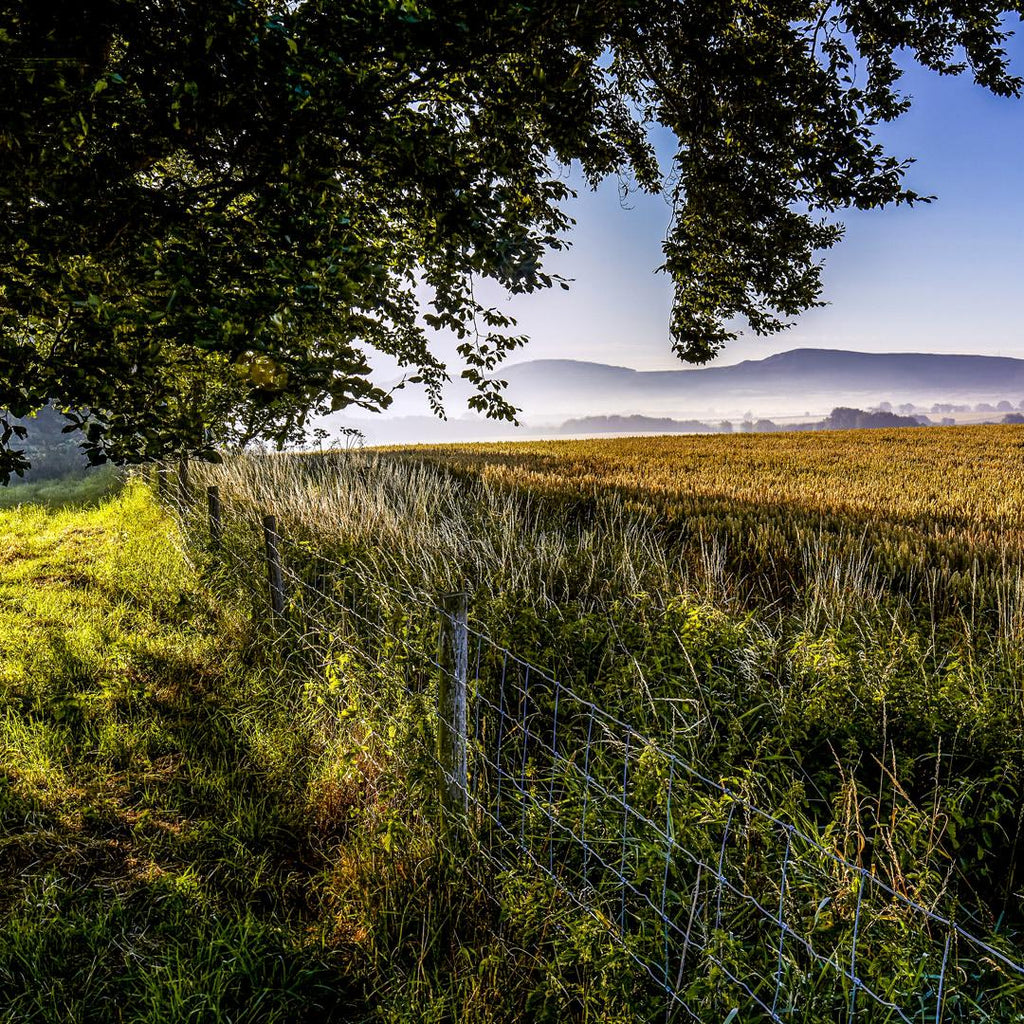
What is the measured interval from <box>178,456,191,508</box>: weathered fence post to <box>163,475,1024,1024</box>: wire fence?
7.28 m

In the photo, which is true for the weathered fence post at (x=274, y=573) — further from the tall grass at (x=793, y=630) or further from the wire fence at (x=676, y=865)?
the wire fence at (x=676, y=865)

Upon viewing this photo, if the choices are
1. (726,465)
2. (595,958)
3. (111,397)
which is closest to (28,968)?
(595,958)

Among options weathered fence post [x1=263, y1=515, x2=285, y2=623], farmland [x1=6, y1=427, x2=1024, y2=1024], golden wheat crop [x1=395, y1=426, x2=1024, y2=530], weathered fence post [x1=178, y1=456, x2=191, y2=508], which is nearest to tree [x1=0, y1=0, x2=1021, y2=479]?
weathered fence post [x1=263, y1=515, x2=285, y2=623]

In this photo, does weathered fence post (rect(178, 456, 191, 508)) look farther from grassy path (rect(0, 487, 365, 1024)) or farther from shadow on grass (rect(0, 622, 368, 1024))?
shadow on grass (rect(0, 622, 368, 1024))

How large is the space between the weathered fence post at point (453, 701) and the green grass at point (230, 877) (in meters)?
0.27

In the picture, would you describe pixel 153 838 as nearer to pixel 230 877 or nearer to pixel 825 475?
pixel 230 877

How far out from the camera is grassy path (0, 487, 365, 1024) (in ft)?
7.17

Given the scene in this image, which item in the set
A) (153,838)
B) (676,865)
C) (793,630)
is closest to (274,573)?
(153,838)

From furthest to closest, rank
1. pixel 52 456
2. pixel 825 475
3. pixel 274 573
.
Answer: pixel 52 456 → pixel 825 475 → pixel 274 573

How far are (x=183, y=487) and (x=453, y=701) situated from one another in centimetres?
950

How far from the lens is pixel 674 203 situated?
800 centimetres

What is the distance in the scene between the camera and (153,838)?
9.72 ft

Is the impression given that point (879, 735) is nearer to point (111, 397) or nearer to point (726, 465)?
point (111, 397)

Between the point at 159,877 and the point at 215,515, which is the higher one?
the point at 215,515
